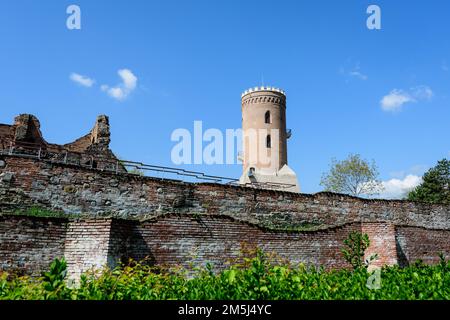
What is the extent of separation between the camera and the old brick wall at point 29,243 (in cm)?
848

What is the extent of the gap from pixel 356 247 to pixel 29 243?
963 cm

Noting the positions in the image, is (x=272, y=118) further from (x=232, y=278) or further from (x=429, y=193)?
(x=232, y=278)

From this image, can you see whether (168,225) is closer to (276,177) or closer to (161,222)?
(161,222)

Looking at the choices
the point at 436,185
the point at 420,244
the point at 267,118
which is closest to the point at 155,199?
the point at 420,244

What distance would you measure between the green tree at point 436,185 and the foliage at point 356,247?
73.0ft

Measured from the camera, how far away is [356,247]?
42.5 feet

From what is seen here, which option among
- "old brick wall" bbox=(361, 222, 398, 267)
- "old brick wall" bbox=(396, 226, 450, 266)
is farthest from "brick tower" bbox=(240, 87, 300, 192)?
"old brick wall" bbox=(361, 222, 398, 267)

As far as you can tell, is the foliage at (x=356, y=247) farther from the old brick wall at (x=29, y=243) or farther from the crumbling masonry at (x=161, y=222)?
the old brick wall at (x=29, y=243)

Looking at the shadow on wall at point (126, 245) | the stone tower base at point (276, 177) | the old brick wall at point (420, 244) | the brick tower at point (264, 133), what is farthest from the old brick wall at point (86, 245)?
the brick tower at point (264, 133)

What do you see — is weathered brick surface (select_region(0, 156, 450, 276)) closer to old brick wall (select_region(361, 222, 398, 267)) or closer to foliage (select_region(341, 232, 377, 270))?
old brick wall (select_region(361, 222, 398, 267))

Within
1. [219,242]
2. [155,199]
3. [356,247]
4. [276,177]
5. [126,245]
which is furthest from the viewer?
[276,177]

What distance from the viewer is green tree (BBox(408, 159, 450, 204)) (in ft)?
107

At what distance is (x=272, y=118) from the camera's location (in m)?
37.3
